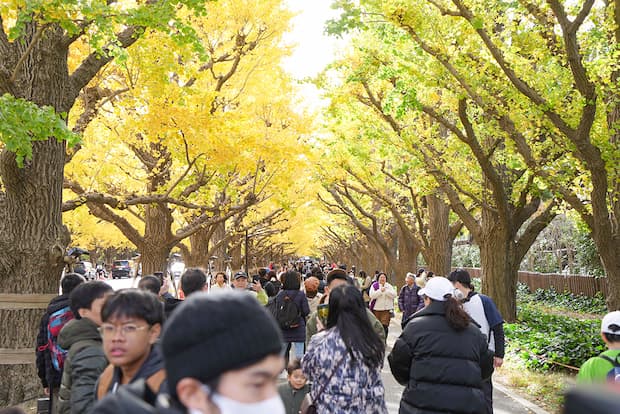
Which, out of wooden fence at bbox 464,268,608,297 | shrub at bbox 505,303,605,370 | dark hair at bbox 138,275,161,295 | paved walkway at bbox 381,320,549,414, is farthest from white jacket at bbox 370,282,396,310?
wooden fence at bbox 464,268,608,297

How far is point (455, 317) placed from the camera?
13.4 ft

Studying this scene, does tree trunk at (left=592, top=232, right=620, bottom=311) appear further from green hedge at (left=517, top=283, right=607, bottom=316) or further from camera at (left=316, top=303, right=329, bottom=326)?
green hedge at (left=517, top=283, right=607, bottom=316)

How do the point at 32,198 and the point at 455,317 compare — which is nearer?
the point at 455,317

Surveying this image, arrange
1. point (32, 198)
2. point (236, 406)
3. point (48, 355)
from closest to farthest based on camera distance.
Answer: point (236, 406)
point (48, 355)
point (32, 198)

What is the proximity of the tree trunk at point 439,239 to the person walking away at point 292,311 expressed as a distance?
1258 cm

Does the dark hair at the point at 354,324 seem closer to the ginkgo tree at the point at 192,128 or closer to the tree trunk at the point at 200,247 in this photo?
the ginkgo tree at the point at 192,128

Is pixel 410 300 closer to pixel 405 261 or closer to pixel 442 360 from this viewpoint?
pixel 442 360

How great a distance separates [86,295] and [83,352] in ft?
1.83

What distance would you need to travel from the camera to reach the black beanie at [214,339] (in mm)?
1685

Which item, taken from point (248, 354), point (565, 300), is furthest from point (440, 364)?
point (565, 300)

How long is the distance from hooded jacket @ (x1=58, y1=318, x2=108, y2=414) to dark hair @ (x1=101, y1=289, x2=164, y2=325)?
0.58 metres

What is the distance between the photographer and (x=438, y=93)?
675 inches

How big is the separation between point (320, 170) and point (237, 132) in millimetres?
10178

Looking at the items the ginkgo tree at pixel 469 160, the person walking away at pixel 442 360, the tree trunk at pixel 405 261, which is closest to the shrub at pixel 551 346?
the ginkgo tree at pixel 469 160
